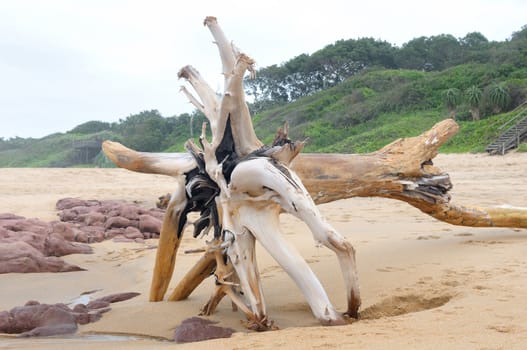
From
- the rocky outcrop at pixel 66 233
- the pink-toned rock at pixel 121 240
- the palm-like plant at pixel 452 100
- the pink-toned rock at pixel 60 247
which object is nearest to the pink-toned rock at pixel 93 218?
the rocky outcrop at pixel 66 233

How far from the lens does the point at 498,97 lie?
20.2 metres

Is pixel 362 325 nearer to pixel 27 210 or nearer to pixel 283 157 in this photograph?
pixel 283 157

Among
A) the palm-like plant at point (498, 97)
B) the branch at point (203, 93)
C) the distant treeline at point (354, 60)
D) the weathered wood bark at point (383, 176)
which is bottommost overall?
the weathered wood bark at point (383, 176)

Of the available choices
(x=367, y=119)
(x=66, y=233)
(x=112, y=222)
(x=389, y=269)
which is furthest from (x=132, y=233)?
(x=367, y=119)

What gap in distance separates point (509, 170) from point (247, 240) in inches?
418

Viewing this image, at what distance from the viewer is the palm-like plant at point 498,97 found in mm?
20172

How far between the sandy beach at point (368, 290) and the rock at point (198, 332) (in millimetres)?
86

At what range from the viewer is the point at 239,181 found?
3.29 m

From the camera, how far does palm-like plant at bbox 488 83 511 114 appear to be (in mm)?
20172

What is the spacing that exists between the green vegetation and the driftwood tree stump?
961cm

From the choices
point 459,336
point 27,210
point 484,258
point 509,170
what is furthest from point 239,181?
point 509,170

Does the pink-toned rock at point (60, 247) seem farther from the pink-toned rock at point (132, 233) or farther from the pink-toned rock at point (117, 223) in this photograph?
the pink-toned rock at point (117, 223)

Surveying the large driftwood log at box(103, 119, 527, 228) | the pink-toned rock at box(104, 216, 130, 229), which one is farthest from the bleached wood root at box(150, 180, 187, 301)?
the pink-toned rock at box(104, 216, 130, 229)

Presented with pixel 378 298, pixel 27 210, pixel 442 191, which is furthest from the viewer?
pixel 27 210
